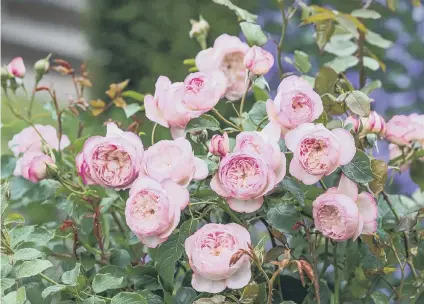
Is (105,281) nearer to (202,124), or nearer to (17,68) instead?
(202,124)

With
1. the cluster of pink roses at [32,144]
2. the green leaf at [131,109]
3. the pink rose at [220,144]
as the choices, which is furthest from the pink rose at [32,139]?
the pink rose at [220,144]

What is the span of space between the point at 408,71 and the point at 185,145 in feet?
5.59

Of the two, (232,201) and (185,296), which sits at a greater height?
(232,201)

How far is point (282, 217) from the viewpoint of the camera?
2.96 feet

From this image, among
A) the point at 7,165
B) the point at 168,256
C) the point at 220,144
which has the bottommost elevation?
the point at 7,165

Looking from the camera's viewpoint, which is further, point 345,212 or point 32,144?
point 32,144

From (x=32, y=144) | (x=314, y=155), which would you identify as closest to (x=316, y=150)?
(x=314, y=155)

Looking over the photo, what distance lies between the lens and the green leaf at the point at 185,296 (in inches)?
35.9

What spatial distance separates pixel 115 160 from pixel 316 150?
219 millimetres

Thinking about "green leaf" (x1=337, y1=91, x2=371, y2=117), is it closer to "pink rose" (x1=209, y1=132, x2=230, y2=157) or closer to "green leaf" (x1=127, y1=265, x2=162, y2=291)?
"pink rose" (x1=209, y1=132, x2=230, y2=157)

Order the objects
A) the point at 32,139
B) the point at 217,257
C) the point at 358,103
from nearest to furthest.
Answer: the point at 217,257 → the point at 358,103 → the point at 32,139

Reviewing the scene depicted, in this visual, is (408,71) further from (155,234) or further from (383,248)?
(155,234)

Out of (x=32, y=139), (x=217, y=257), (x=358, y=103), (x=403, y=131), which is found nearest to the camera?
(x=217, y=257)

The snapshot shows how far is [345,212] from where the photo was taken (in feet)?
2.85
